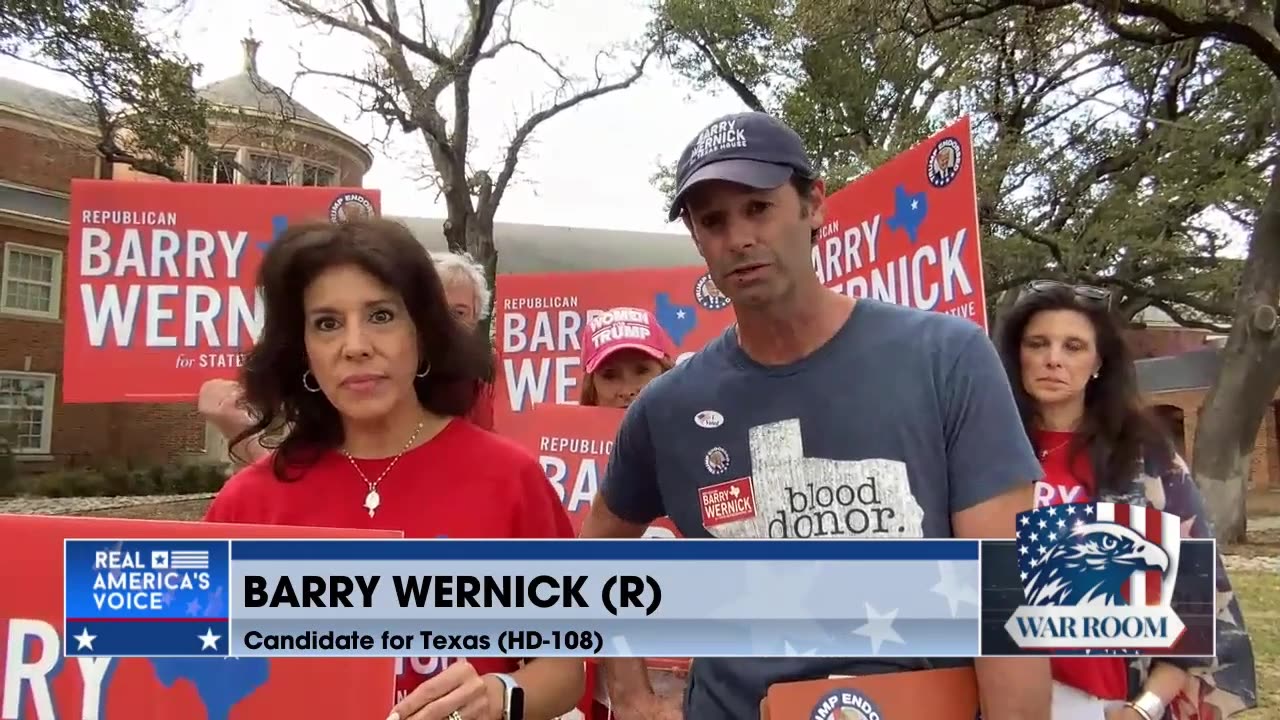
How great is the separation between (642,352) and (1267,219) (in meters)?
11.1

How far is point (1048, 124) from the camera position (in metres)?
15.9

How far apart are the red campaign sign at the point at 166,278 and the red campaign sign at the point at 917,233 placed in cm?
196

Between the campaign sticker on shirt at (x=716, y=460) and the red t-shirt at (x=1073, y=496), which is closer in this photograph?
the campaign sticker on shirt at (x=716, y=460)

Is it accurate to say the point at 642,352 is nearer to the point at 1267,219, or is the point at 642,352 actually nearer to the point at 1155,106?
the point at 1267,219

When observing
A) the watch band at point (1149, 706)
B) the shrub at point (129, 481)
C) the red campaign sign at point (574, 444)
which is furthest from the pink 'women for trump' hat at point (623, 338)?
the shrub at point (129, 481)

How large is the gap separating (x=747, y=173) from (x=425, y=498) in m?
0.79

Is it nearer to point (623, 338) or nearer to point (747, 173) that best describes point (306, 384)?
point (747, 173)

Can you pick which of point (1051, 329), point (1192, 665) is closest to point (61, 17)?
point (1051, 329)

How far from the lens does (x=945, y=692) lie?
4.48 ft

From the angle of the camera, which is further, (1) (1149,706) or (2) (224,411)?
(2) (224,411)

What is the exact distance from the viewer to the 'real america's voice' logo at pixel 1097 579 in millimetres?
1316

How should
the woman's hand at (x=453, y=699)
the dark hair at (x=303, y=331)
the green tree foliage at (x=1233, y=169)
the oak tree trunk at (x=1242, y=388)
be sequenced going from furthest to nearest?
the oak tree trunk at (x=1242, y=388) < the green tree foliage at (x=1233, y=169) < the dark hair at (x=303, y=331) < the woman's hand at (x=453, y=699)

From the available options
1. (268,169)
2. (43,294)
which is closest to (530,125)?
Result: (268,169)

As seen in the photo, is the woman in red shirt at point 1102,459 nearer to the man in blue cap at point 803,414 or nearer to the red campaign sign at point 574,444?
the man in blue cap at point 803,414
